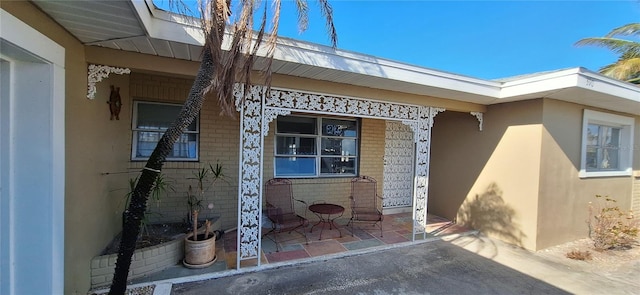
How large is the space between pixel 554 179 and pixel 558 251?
1.25 meters

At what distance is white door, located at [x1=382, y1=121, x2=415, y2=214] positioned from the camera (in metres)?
6.40

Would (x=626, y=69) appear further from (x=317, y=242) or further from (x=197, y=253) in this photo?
(x=197, y=253)

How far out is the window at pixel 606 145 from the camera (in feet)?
17.1

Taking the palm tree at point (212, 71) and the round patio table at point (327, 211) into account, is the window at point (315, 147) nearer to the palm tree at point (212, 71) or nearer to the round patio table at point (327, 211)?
the round patio table at point (327, 211)

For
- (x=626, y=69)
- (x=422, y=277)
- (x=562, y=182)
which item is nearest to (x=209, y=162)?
(x=422, y=277)

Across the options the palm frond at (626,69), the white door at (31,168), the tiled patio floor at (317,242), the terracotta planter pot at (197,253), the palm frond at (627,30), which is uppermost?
the palm frond at (627,30)

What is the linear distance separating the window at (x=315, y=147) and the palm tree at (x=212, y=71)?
2.99 m

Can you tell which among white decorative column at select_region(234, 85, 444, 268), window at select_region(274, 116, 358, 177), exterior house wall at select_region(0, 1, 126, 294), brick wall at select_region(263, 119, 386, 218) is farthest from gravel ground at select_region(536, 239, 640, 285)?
exterior house wall at select_region(0, 1, 126, 294)

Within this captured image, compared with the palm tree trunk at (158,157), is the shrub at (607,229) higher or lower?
lower

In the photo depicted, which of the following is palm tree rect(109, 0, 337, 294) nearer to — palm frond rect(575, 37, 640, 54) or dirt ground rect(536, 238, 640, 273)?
dirt ground rect(536, 238, 640, 273)

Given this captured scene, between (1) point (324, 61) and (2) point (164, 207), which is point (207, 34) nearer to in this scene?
(1) point (324, 61)

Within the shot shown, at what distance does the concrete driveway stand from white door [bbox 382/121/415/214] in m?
2.15

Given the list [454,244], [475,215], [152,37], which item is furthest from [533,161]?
[152,37]

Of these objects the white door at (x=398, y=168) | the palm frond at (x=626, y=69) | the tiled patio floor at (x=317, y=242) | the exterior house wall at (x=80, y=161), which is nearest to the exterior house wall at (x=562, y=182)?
the tiled patio floor at (x=317, y=242)
